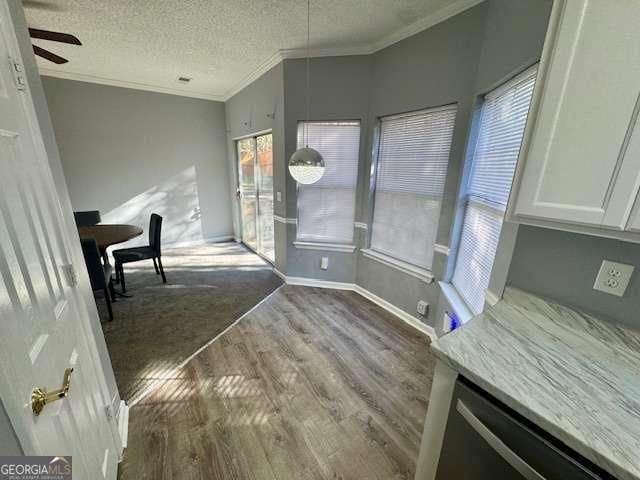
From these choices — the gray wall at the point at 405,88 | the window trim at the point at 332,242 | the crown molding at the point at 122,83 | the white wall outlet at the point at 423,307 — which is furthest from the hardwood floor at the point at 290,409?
the crown molding at the point at 122,83

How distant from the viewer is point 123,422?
4.83 ft

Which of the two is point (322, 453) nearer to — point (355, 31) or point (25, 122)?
point (25, 122)

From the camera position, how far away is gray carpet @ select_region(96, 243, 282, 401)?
6.51 feet

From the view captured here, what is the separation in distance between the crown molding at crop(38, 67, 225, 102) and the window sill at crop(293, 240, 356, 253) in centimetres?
333

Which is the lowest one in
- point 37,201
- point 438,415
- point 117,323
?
point 117,323

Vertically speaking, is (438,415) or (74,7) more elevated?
(74,7)

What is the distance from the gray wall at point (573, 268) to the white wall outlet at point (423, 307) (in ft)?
3.92

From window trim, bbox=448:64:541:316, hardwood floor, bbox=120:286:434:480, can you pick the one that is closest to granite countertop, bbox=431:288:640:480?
window trim, bbox=448:64:541:316

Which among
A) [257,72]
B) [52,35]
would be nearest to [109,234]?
[52,35]

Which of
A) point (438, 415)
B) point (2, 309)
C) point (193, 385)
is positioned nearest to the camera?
point (2, 309)

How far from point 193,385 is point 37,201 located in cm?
153

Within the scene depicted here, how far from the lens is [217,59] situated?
2.99 meters

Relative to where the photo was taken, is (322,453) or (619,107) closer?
(619,107)

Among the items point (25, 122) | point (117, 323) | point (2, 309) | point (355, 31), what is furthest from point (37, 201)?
point (355, 31)
